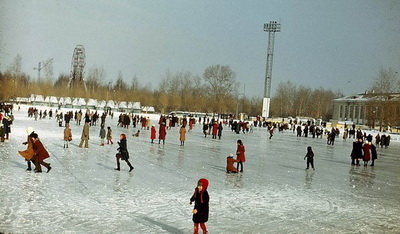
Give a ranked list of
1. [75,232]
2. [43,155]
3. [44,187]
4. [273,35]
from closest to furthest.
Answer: [75,232] → [44,187] → [43,155] → [273,35]

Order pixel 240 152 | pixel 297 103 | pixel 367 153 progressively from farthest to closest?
pixel 297 103
pixel 367 153
pixel 240 152

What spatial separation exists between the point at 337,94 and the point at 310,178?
416 feet

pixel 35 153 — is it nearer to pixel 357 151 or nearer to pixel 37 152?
pixel 37 152

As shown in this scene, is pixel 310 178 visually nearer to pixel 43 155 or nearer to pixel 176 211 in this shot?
pixel 176 211

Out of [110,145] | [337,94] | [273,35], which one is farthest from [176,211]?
[337,94]

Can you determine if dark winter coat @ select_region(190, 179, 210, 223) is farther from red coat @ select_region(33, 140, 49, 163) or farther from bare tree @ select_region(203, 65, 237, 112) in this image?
bare tree @ select_region(203, 65, 237, 112)

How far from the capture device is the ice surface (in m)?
6.98

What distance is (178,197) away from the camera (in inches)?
358

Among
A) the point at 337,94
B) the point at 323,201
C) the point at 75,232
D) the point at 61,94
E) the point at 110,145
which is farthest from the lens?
the point at 337,94

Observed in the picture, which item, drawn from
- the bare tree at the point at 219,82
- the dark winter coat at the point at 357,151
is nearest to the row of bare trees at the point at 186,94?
the bare tree at the point at 219,82

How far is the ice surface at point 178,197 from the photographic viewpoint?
6980 mm

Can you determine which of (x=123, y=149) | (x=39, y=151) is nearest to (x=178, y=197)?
(x=123, y=149)

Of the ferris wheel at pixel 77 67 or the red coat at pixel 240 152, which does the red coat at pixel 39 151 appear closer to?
the red coat at pixel 240 152

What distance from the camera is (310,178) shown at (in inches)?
518
